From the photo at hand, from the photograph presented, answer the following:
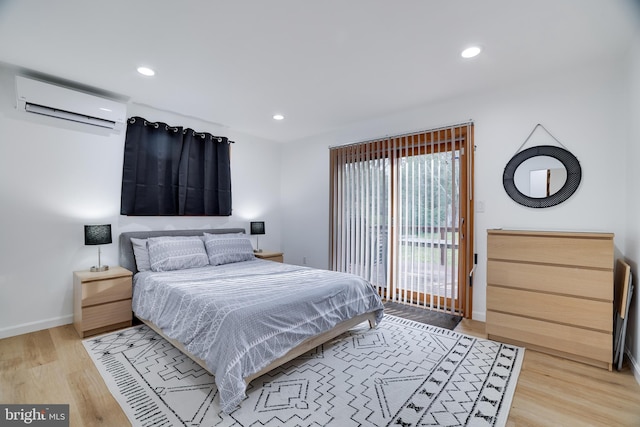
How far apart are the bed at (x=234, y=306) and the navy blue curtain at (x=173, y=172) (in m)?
0.43

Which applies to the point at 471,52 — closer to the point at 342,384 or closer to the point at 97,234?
the point at 342,384

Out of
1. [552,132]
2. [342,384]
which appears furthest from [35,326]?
[552,132]

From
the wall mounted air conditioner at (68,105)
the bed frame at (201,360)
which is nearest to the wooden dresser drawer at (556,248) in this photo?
the bed frame at (201,360)

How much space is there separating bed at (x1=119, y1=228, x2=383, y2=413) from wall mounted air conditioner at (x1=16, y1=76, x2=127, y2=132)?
1324 mm

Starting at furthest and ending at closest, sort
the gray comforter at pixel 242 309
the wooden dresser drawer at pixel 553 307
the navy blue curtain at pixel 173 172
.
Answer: the navy blue curtain at pixel 173 172, the wooden dresser drawer at pixel 553 307, the gray comforter at pixel 242 309

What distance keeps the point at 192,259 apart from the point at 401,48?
3128 mm

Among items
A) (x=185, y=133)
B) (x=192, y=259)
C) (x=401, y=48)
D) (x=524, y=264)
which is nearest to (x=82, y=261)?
(x=192, y=259)

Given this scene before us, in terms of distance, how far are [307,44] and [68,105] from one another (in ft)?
8.35

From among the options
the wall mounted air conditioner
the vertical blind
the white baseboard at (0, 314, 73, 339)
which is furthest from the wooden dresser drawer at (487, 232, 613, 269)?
the white baseboard at (0, 314, 73, 339)

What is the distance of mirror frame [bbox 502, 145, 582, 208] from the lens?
2.75 meters

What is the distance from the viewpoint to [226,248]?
12.6 feet

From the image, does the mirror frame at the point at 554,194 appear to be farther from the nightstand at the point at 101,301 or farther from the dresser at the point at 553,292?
the nightstand at the point at 101,301

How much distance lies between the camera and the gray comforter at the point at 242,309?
1840 millimetres

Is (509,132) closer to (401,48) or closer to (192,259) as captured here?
(401,48)
